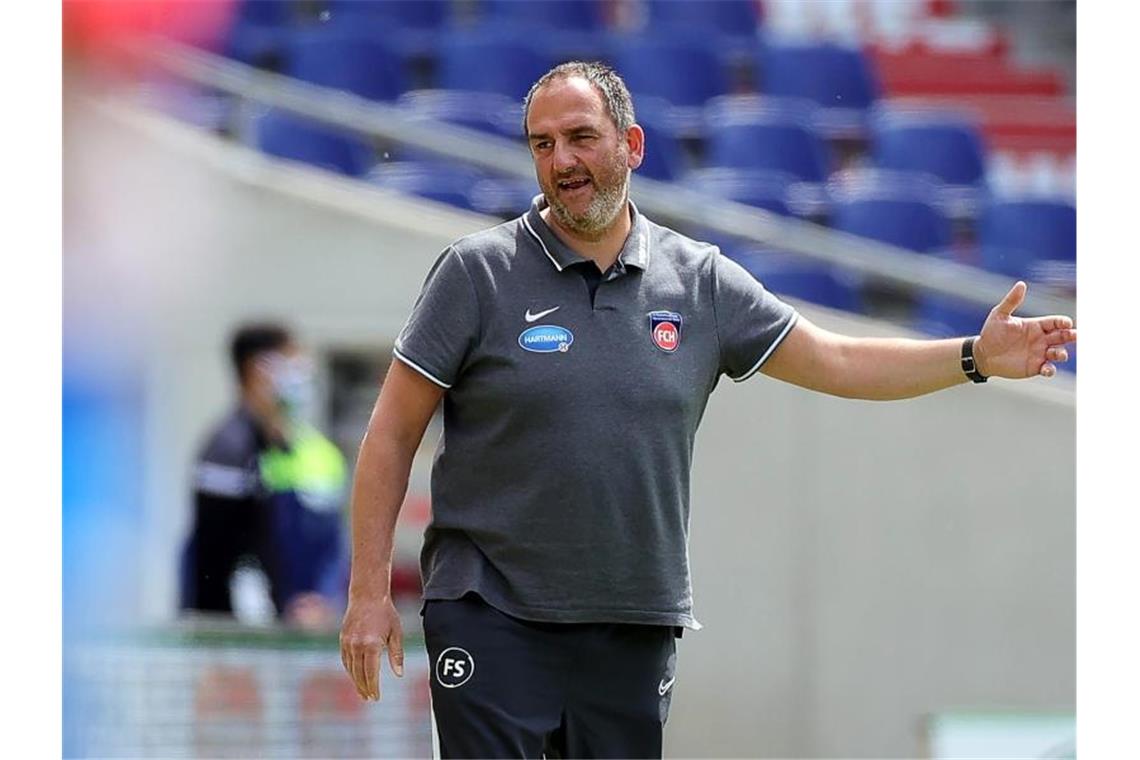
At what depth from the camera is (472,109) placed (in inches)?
328

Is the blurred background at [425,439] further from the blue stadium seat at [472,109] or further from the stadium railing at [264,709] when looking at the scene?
the stadium railing at [264,709]

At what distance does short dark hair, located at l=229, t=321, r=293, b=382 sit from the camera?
693cm

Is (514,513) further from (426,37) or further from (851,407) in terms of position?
(426,37)

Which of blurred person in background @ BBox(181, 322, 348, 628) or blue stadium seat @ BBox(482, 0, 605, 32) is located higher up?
blue stadium seat @ BBox(482, 0, 605, 32)

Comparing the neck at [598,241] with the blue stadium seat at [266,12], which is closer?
the neck at [598,241]

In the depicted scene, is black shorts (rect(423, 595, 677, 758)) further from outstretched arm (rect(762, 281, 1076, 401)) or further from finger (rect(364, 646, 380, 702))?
outstretched arm (rect(762, 281, 1076, 401))

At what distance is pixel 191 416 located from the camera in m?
7.26

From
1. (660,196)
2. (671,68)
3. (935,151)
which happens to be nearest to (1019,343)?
(660,196)

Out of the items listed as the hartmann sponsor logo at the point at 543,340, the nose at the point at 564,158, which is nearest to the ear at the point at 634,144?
the nose at the point at 564,158

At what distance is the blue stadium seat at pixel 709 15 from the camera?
9.96 m

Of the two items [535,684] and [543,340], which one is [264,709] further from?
[543,340]

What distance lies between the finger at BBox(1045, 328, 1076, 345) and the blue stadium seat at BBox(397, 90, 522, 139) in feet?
16.0

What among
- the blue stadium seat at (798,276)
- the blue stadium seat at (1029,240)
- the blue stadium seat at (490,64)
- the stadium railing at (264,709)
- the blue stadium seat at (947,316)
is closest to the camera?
the stadium railing at (264,709)

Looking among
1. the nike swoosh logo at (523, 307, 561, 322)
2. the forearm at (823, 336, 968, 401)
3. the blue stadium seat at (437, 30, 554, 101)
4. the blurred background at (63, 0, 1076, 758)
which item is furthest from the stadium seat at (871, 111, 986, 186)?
the nike swoosh logo at (523, 307, 561, 322)
